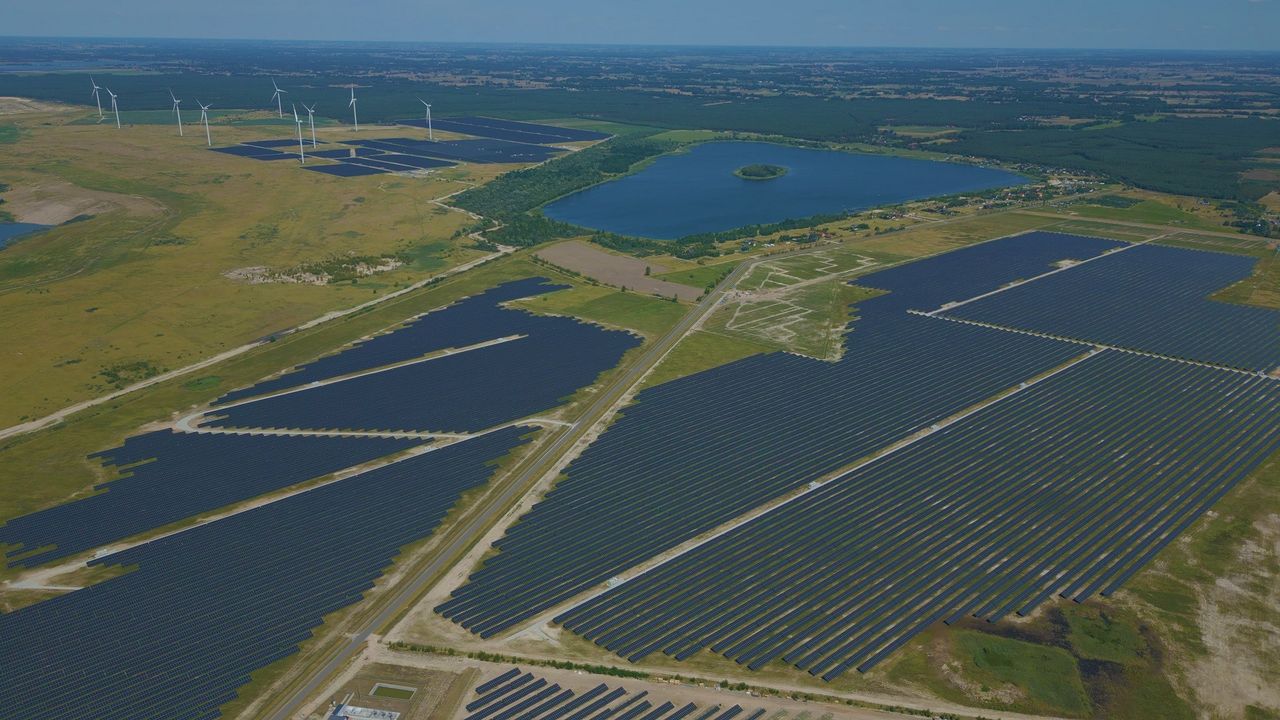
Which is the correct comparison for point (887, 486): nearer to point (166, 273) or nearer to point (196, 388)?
point (196, 388)

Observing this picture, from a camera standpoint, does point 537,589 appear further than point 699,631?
Yes

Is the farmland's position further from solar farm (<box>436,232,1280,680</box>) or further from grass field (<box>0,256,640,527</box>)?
grass field (<box>0,256,640,527</box>)

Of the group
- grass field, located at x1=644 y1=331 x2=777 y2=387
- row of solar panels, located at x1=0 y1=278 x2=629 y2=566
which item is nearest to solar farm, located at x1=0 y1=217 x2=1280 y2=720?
row of solar panels, located at x1=0 y1=278 x2=629 y2=566

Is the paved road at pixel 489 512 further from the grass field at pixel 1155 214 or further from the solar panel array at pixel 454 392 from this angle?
the grass field at pixel 1155 214

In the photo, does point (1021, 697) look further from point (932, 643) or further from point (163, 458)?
point (163, 458)

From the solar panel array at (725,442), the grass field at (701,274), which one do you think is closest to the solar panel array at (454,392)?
the solar panel array at (725,442)

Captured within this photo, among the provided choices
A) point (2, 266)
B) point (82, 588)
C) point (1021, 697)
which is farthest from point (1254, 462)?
point (2, 266)

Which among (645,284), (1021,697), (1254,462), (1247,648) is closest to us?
(1021,697)
